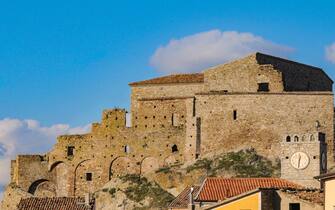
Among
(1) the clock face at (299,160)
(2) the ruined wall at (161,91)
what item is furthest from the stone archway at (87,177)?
(1) the clock face at (299,160)

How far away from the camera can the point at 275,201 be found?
51.3m

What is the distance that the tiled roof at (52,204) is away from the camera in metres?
86.2

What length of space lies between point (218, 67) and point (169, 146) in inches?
322

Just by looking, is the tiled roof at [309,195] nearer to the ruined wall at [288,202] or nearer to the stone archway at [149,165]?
the ruined wall at [288,202]

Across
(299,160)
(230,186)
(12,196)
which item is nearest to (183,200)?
(230,186)

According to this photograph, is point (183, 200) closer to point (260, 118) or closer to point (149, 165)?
point (260, 118)

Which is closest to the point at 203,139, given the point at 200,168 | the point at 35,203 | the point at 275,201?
the point at 200,168

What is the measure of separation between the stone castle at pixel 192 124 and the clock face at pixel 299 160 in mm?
19535

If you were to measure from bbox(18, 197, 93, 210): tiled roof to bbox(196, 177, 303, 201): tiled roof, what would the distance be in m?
20.1

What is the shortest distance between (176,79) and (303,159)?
113 feet

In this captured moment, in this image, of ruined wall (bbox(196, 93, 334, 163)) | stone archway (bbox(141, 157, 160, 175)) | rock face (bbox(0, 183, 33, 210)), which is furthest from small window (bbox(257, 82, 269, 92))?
rock face (bbox(0, 183, 33, 210))

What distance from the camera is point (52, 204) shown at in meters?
87.1

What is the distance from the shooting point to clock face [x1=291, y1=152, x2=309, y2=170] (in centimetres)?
7144

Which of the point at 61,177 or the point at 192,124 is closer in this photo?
the point at 192,124
